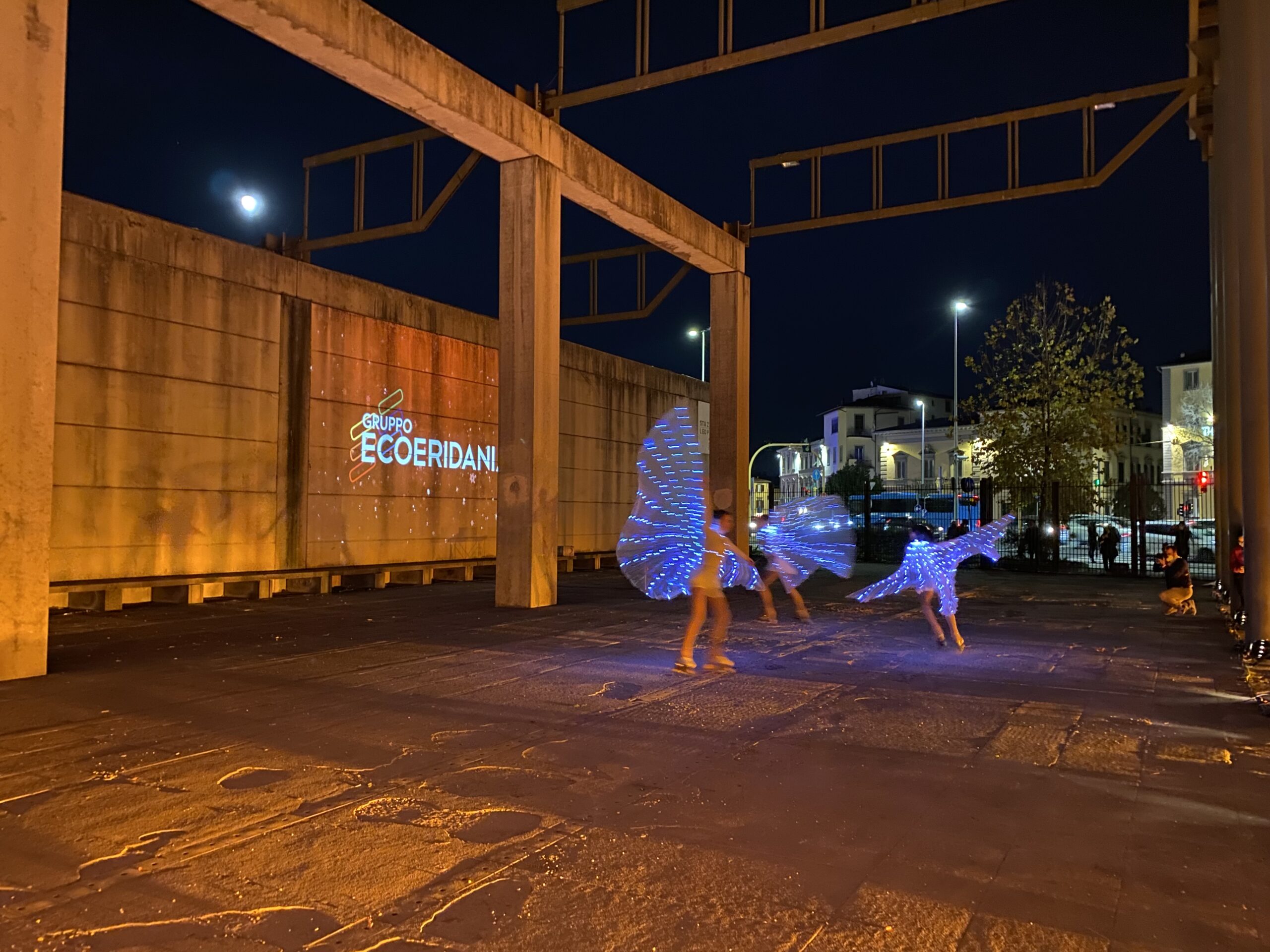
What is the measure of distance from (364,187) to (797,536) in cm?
1176

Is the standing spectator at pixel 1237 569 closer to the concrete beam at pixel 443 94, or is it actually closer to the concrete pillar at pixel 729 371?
the concrete pillar at pixel 729 371

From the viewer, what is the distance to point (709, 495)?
83.8 ft

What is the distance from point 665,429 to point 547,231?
7.29m

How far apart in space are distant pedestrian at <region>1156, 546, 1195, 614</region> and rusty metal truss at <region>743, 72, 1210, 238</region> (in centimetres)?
742

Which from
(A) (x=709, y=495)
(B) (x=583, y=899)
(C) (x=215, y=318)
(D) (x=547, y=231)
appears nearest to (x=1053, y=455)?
(A) (x=709, y=495)

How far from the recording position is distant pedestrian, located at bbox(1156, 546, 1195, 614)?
16.9m

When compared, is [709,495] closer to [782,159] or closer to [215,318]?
[782,159]

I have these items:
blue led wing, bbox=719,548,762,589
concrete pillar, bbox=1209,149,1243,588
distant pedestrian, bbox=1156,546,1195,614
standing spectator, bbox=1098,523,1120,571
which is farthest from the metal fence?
blue led wing, bbox=719,548,762,589

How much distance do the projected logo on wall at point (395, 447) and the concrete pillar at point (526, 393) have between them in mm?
4051

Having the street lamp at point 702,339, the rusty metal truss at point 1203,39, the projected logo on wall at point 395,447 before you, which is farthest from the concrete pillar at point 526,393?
the street lamp at point 702,339

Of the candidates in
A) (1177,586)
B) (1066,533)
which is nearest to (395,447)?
(1177,586)

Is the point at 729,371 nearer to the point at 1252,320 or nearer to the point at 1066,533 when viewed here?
the point at 1252,320

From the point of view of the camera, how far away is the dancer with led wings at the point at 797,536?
1582 centimetres

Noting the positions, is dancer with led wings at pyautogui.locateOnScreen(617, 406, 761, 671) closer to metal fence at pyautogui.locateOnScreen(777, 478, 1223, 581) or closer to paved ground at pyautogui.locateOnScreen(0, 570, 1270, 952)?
paved ground at pyautogui.locateOnScreen(0, 570, 1270, 952)
